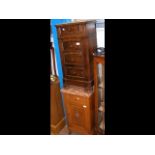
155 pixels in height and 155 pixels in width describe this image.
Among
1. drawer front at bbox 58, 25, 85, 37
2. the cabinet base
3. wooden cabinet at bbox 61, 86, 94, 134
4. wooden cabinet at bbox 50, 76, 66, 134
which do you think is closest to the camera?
drawer front at bbox 58, 25, 85, 37

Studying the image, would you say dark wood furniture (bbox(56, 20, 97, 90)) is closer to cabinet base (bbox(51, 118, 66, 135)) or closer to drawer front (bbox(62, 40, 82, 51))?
drawer front (bbox(62, 40, 82, 51))

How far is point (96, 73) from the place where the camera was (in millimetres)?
1737

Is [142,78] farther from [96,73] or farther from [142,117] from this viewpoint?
[96,73]

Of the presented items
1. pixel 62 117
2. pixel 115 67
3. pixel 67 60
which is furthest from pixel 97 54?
pixel 62 117

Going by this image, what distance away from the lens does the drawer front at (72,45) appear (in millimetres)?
1639

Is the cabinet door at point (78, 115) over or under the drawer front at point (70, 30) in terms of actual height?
under

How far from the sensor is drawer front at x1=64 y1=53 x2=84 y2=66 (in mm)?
1702

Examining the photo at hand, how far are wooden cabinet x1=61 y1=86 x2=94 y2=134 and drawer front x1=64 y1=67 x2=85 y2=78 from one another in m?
0.21

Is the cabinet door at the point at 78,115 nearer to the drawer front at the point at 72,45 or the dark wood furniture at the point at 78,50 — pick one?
the dark wood furniture at the point at 78,50

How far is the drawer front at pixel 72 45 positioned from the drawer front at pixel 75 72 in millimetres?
266

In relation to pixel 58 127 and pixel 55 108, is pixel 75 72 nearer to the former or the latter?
pixel 55 108

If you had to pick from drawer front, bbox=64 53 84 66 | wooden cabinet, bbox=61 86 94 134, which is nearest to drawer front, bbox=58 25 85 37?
drawer front, bbox=64 53 84 66

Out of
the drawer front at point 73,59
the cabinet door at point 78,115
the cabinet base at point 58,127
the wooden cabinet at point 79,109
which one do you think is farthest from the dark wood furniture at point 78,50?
the cabinet base at point 58,127

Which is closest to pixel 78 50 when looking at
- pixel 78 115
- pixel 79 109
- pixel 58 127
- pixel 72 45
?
pixel 72 45
